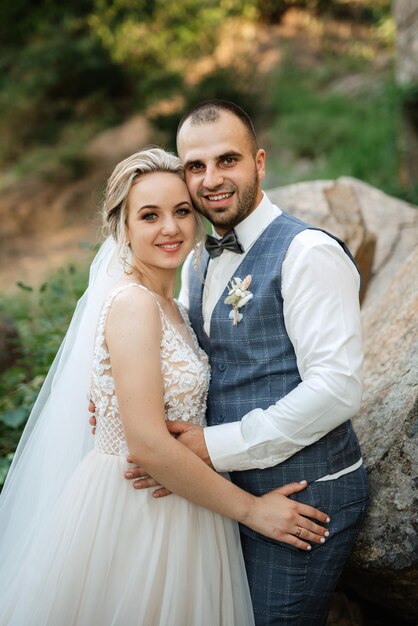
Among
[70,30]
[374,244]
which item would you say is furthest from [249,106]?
[374,244]

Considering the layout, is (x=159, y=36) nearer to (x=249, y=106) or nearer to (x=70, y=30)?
(x=70, y=30)

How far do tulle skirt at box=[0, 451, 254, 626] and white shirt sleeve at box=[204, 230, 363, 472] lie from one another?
0.94 ft

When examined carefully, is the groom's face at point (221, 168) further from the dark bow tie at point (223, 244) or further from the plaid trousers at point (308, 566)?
the plaid trousers at point (308, 566)

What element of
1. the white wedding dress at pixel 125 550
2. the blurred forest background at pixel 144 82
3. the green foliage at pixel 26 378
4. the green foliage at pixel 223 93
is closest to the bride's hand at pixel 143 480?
the white wedding dress at pixel 125 550

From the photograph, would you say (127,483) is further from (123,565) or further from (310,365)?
(310,365)

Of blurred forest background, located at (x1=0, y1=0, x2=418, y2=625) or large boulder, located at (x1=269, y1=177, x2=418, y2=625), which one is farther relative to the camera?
blurred forest background, located at (x1=0, y1=0, x2=418, y2=625)

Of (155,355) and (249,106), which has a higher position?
(249,106)

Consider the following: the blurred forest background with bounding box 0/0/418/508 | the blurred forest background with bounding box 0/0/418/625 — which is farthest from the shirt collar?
the blurred forest background with bounding box 0/0/418/508

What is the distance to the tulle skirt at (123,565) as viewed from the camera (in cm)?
206

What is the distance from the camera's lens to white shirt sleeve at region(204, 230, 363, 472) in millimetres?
2023

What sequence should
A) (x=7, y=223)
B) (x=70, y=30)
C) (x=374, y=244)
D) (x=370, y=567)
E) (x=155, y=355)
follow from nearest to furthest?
(x=155, y=355) → (x=370, y=567) → (x=374, y=244) → (x=7, y=223) → (x=70, y=30)

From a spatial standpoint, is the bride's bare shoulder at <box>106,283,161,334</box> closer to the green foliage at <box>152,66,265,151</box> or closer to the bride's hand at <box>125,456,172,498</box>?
the bride's hand at <box>125,456,172,498</box>

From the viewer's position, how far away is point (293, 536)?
2129 mm

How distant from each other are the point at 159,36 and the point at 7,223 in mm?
5694
